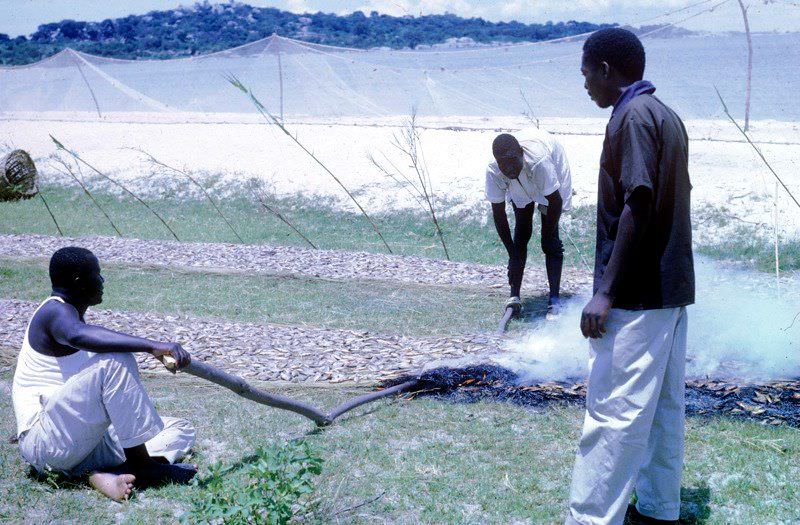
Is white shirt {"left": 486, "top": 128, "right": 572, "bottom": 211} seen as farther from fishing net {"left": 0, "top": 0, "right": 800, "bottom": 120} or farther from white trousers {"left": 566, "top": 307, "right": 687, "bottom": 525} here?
fishing net {"left": 0, "top": 0, "right": 800, "bottom": 120}

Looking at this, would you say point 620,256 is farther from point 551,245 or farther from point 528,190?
point 551,245

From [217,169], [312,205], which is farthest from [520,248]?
[217,169]

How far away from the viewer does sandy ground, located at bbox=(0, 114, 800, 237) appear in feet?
37.8

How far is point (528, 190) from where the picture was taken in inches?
244

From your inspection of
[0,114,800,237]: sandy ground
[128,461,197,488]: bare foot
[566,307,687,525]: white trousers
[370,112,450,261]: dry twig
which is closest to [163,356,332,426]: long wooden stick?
[128,461,197,488]: bare foot

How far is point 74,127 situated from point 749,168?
1933 centimetres

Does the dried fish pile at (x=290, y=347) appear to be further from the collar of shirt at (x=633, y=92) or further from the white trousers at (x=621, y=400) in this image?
the collar of shirt at (x=633, y=92)

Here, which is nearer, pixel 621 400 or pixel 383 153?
pixel 621 400

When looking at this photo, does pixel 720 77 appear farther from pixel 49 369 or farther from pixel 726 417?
pixel 49 369

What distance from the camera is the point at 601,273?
2.79 meters

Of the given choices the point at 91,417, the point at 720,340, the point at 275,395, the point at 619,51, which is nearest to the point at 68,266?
the point at 91,417

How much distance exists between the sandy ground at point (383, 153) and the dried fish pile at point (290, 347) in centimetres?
385

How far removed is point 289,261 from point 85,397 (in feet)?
18.4

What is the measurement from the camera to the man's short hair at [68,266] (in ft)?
11.5
